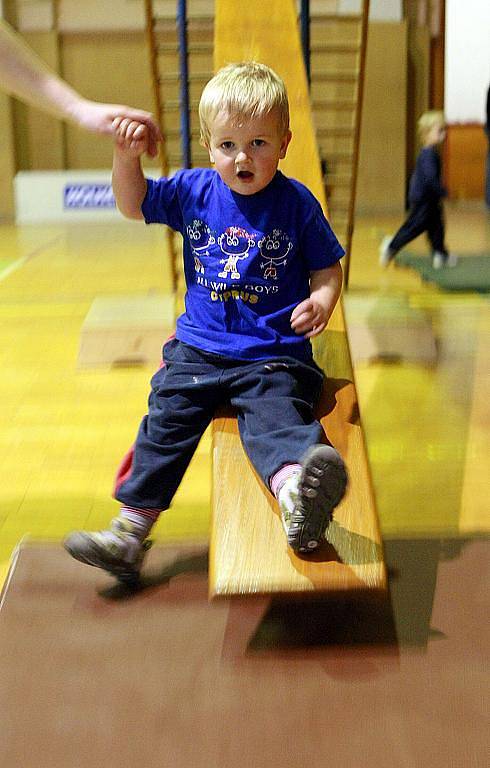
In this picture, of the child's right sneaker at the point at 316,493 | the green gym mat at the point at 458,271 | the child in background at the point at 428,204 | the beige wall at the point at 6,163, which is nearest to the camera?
the child's right sneaker at the point at 316,493

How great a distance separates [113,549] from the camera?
1.94 meters

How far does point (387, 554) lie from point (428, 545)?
108mm

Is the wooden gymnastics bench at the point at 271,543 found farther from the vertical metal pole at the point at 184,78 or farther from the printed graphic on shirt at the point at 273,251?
the vertical metal pole at the point at 184,78

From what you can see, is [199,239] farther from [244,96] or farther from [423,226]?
[423,226]

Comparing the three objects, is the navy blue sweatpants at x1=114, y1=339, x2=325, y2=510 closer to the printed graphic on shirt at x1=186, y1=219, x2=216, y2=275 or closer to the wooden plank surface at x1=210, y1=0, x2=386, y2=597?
the wooden plank surface at x1=210, y1=0, x2=386, y2=597

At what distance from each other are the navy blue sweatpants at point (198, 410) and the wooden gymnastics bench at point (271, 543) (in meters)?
0.07

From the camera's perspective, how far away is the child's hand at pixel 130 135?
1.97m

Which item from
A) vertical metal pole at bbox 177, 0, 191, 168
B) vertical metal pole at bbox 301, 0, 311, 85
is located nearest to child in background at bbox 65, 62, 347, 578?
vertical metal pole at bbox 177, 0, 191, 168

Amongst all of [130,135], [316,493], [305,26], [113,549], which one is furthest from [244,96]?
[305,26]

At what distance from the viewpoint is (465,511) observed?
2.48 meters

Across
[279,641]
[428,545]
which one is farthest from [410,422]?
[279,641]

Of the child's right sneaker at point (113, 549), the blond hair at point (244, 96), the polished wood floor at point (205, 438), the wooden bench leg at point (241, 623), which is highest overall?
the blond hair at point (244, 96)

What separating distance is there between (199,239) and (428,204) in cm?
443

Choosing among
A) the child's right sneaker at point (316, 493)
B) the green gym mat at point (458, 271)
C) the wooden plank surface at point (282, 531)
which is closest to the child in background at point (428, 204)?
the green gym mat at point (458, 271)
